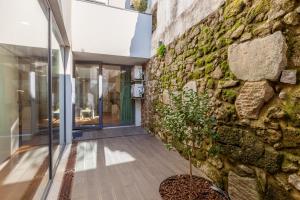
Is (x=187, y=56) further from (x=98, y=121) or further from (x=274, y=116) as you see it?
(x=98, y=121)

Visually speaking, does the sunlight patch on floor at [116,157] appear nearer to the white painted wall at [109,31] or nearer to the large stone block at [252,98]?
the large stone block at [252,98]

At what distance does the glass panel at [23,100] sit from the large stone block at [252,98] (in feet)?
7.28

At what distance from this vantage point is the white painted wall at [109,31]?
4059mm

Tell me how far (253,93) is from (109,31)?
3791 millimetres

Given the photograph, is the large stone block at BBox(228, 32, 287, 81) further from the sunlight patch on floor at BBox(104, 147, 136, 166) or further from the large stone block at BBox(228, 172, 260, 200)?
the sunlight patch on floor at BBox(104, 147, 136, 166)

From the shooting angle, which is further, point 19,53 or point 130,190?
point 130,190

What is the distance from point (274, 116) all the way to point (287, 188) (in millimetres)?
592

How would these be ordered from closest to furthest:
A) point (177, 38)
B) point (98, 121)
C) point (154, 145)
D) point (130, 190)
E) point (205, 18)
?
point (130, 190) < point (205, 18) < point (177, 38) < point (154, 145) < point (98, 121)

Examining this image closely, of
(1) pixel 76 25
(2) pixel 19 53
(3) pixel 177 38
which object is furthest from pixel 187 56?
(1) pixel 76 25

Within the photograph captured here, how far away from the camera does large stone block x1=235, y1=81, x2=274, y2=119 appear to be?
1567mm

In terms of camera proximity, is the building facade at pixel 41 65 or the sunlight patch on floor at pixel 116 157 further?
the sunlight patch on floor at pixel 116 157

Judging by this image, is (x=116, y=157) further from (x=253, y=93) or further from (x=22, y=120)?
(x=253, y=93)

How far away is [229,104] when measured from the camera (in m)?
2.00

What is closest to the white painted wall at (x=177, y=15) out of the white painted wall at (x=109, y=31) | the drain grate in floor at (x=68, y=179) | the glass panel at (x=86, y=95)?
the white painted wall at (x=109, y=31)
